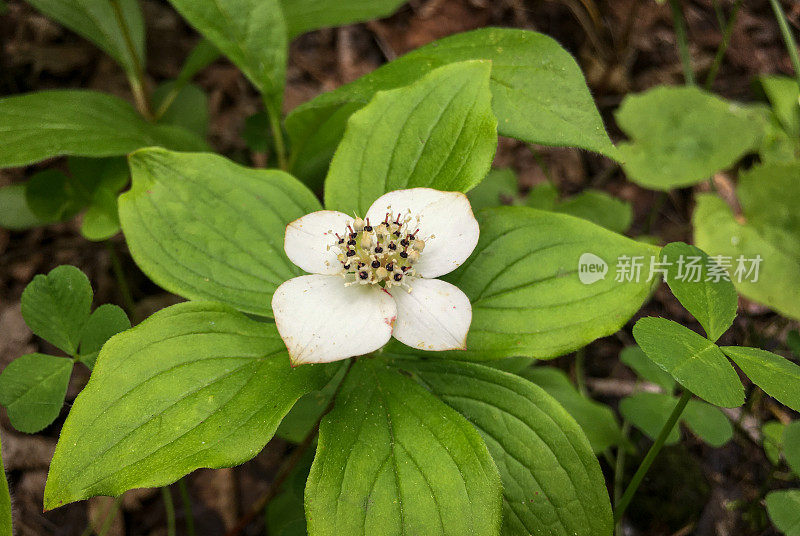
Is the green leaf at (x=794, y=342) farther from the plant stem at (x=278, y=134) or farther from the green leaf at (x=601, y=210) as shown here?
the plant stem at (x=278, y=134)

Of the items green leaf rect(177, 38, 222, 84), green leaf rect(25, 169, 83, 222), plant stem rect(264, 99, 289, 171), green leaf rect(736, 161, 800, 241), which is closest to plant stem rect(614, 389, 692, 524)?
green leaf rect(736, 161, 800, 241)

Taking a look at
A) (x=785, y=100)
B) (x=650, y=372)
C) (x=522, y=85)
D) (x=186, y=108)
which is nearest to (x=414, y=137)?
(x=522, y=85)

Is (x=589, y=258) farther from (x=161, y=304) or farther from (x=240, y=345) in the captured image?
(x=161, y=304)

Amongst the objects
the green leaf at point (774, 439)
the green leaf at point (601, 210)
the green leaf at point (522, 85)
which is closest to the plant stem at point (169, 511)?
the green leaf at point (522, 85)

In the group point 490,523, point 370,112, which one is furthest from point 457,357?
point 370,112

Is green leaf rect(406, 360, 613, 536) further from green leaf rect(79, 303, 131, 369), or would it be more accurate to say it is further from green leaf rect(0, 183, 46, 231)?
green leaf rect(0, 183, 46, 231)

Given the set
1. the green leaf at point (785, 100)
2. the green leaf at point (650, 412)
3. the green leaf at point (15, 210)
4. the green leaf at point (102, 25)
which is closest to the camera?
the green leaf at point (650, 412)
